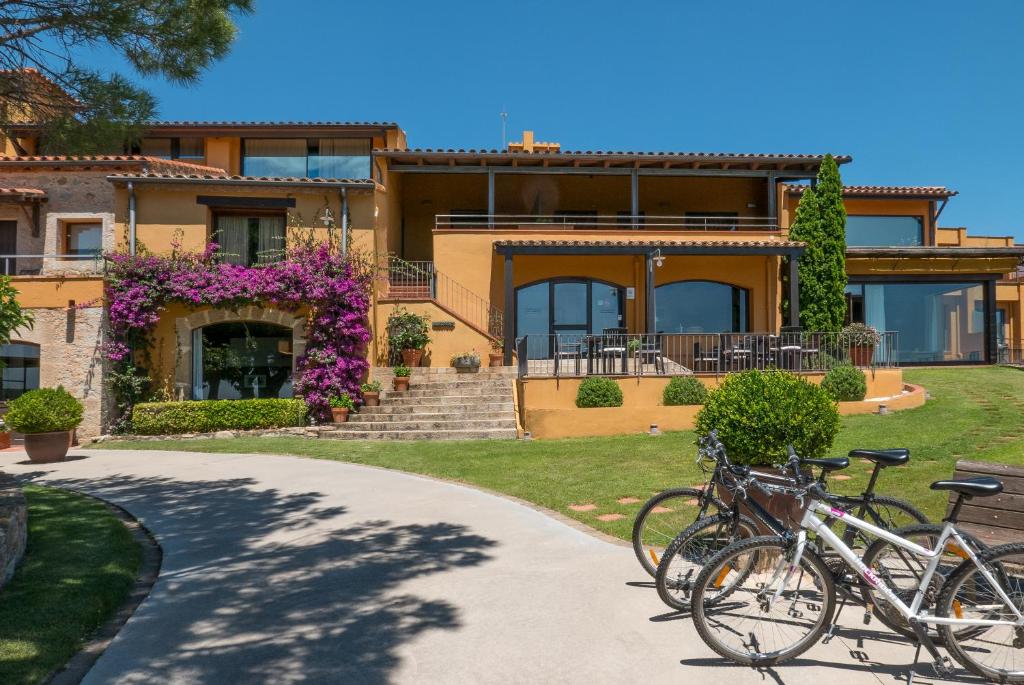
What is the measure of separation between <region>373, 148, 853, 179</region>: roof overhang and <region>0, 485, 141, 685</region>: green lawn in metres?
13.6

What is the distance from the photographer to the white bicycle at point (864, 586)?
3123 mm

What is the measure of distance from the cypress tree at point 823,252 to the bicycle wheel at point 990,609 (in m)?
15.5

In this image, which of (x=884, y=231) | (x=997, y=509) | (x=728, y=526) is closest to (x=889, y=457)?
(x=997, y=509)

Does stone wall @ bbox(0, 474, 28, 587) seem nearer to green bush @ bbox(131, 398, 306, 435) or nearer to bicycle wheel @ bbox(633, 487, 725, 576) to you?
bicycle wheel @ bbox(633, 487, 725, 576)

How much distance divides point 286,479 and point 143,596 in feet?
14.4

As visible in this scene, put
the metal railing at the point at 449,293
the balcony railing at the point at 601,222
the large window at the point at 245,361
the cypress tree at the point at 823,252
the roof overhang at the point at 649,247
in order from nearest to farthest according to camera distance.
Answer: the large window at the point at 245,361 < the roof overhang at the point at 649,247 < the cypress tree at the point at 823,252 < the metal railing at the point at 449,293 < the balcony railing at the point at 601,222

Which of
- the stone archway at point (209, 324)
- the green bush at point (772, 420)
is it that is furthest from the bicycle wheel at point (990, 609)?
the stone archway at point (209, 324)

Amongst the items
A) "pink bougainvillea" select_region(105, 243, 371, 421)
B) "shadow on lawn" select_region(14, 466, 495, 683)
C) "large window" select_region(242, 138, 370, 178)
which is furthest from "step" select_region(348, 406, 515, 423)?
"large window" select_region(242, 138, 370, 178)

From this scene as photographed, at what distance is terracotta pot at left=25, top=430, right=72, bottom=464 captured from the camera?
1091cm

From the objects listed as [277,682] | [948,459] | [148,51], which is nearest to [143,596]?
[277,682]

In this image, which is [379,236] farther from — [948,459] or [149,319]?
[948,459]

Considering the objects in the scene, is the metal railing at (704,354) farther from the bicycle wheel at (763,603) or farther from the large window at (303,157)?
the large window at (303,157)

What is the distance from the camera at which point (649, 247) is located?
1683 centimetres

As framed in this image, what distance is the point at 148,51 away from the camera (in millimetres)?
6977
